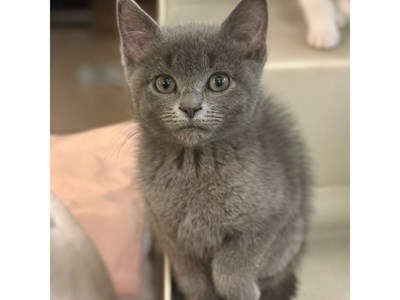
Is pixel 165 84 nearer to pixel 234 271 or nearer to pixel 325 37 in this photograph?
pixel 234 271

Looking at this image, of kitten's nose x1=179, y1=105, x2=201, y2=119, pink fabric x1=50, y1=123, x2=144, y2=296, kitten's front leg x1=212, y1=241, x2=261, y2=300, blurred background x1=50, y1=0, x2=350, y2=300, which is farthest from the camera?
pink fabric x1=50, y1=123, x2=144, y2=296

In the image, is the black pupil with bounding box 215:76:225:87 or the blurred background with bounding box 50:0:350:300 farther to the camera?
the blurred background with bounding box 50:0:350:300

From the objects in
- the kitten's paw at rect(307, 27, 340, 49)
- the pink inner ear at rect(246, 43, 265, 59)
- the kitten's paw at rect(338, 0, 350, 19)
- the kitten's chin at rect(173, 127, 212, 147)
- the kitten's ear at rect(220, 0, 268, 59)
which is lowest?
the kitten's chin at rect(173, 127, 212, 147)

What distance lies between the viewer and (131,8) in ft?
2.67

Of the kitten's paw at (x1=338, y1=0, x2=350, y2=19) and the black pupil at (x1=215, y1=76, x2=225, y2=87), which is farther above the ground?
the kitten's paw at (x1=338, y1=0, x2=350, y2=19)

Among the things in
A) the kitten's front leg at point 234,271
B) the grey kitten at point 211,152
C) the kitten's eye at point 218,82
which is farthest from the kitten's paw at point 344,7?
the kitten's front leg at point 234,271

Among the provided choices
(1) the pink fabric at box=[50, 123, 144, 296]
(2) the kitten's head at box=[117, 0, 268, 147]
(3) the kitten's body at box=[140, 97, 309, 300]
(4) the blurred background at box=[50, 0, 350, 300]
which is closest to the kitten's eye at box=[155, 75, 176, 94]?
(2) the kitten's head at box=[117, 0, 268, 147]

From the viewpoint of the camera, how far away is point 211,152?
0.86m

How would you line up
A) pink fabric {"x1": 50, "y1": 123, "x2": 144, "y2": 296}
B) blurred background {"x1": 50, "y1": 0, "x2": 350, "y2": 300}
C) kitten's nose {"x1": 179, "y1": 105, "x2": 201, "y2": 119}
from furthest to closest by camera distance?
pink fabric {"x1": 50, "y1": 123, "x2": 144, "y2": 296} < blurred background {"x1": 50, "y1": 0, "x2": 350, "y2": 300} < kitten's nose {"x1": 179, "y1": 105, "x2": 201, "y2": 119}

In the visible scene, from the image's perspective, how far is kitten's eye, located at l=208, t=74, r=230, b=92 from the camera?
2.61 feet

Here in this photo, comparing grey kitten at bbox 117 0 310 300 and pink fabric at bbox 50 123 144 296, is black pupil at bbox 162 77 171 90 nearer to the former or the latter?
grey kitten at bbox 117 0 310 300
